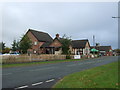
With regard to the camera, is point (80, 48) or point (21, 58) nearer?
point (21, 58)

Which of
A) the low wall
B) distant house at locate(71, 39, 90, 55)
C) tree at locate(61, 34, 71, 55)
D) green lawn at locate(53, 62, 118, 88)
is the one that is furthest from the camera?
distant house at locate(71, 39, 90, 55)

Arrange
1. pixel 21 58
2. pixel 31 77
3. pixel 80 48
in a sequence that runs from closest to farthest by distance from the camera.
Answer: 1. pixel 31 77
2. pixel 21 58
3. pixel 80 48

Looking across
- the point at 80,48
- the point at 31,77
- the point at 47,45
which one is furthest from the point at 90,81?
the point at 80,48

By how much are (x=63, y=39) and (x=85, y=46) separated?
55.7 ft

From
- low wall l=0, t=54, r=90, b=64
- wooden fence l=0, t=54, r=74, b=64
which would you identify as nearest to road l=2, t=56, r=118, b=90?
low wall l=0, t=54, r=90, b=64

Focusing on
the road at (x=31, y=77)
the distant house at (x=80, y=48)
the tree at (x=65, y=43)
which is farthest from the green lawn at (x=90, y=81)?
the distant house at (x=80, y=48)

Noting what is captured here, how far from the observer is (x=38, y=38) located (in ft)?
179

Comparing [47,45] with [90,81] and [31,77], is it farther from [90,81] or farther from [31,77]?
[90,81]

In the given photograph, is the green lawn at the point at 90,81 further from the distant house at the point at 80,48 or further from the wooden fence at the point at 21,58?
the distant house at the point at 80,48

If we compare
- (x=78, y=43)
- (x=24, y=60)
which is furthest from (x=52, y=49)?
(x=24, y=60)

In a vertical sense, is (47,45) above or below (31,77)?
above

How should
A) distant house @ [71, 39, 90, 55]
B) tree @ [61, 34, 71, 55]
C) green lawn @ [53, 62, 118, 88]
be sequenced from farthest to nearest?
distant house @ [71, 39, 90, 55], tree @ [61, 34, 71, 55], green lawn @ [53, 62, 118, 88]

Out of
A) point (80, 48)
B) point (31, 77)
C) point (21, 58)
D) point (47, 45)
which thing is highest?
point (47, 45)

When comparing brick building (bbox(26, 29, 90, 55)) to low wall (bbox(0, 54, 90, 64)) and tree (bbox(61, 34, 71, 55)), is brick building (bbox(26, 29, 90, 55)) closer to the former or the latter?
tree (bbox(61, 34, 71, 55))
